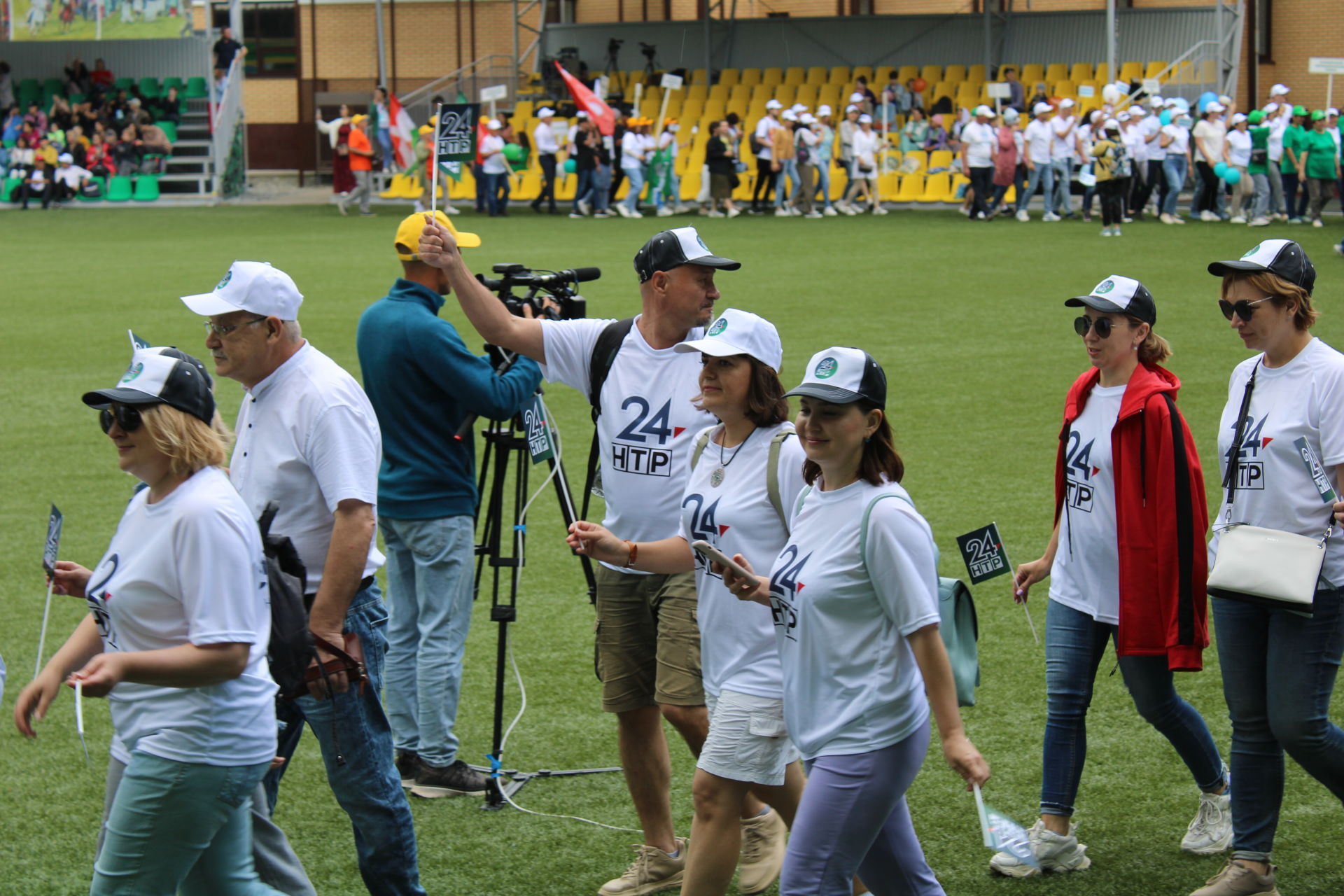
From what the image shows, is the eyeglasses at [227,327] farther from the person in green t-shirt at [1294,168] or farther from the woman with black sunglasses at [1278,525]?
the person in green t-shirt at [1294,168]

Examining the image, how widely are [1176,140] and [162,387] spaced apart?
2356 cm

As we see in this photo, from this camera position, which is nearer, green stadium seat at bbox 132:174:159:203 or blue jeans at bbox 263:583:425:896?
blue jeans at bbox 263:583:425:896

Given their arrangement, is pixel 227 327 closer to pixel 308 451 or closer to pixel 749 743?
pixel 308 451

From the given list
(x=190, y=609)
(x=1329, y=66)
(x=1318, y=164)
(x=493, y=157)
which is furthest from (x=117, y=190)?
(x=190, y=609)

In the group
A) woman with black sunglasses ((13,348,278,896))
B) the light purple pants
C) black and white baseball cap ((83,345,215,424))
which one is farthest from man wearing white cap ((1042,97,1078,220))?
woman with black sunglasses ((13,348,278,896))

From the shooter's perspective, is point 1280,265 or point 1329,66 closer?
point 1280,265

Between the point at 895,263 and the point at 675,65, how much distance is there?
20292 mm

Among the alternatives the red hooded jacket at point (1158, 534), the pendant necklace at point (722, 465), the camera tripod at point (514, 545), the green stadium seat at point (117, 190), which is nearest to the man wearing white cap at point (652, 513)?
the pendant necklace at point (722, 465)

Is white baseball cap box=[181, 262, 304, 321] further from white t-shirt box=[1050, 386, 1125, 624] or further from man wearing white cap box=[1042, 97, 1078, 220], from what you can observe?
man wearing white cap box=[1042, 97, 1078, 220]

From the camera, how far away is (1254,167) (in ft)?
79.6

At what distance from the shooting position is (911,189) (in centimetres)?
2966

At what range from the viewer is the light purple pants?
349 centimetres

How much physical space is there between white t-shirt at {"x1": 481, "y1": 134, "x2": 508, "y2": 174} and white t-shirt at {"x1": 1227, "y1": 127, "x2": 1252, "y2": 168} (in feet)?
43.5

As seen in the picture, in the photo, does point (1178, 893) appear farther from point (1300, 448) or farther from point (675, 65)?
point (675, 65)
